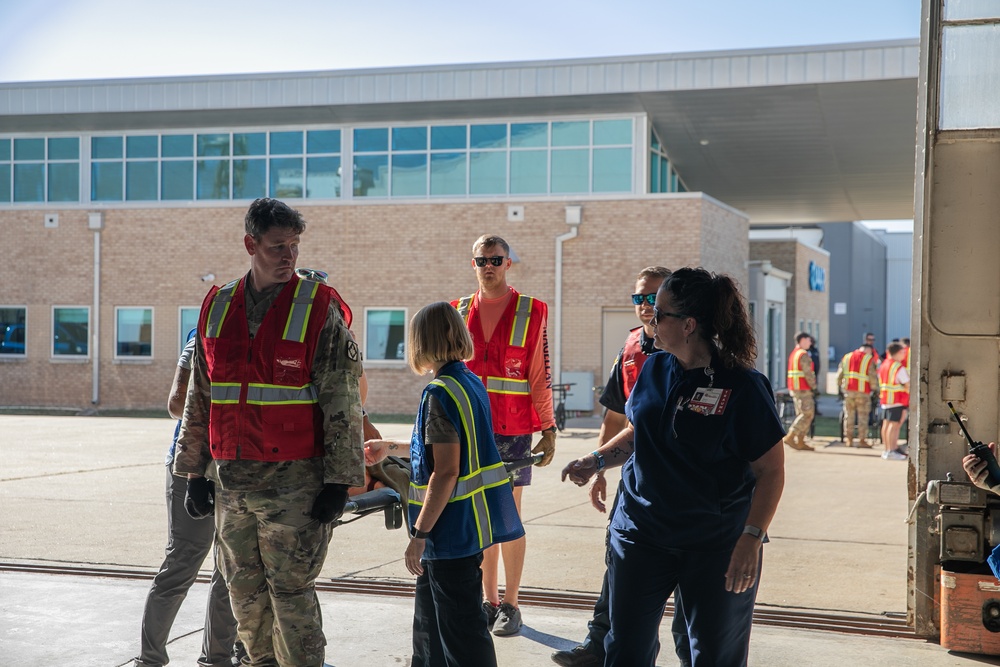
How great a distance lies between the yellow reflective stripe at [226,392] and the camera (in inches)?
153

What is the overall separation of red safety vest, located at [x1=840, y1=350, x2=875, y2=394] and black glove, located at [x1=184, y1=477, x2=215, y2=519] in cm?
1507

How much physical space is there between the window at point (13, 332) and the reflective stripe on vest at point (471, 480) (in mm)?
27234

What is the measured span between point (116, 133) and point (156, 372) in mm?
6818

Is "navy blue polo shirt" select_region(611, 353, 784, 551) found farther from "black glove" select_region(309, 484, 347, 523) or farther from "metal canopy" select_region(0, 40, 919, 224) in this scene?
"metal canopy" select_region(0, 40, 919, 224)

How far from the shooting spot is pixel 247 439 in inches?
150

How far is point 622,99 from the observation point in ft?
84.3

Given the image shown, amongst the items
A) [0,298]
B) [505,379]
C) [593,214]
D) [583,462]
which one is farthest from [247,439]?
[0,298]

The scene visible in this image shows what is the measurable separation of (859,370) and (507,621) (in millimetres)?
13577

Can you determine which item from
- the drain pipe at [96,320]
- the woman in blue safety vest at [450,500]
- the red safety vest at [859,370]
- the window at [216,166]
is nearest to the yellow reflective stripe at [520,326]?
the woman in blue safety vest at [450,500]

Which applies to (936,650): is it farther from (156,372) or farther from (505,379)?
(156,372)

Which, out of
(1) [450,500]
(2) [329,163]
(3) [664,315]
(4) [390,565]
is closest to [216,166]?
(2) [329,163]

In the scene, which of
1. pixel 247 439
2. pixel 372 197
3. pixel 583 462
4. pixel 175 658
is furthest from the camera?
pixel 372 197

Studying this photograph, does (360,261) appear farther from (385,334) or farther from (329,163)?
(329,163)

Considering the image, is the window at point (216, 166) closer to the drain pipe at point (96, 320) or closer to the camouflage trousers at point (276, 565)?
the drain pipe at point (96, 320)
